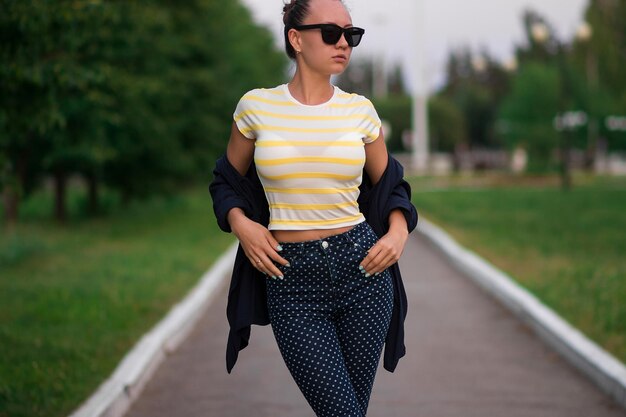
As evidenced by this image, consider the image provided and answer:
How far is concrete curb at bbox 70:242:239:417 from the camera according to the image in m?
6.27

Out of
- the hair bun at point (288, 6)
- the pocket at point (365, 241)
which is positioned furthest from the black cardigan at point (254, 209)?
the hair bun at point (288, 6)

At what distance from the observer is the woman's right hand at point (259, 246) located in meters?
3.72

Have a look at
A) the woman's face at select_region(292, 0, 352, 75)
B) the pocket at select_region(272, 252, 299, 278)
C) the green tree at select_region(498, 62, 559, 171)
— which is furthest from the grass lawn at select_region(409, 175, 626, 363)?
the green tree at select_region(498, 62, 559, 171)

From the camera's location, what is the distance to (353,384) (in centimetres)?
393

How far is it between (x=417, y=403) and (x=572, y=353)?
1.80m

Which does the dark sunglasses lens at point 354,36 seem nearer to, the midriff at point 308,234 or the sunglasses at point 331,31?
the sunglasses at point 331,31

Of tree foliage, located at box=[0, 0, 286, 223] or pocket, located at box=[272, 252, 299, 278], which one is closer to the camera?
pocket, located at box=[272, 252, 299, 278]

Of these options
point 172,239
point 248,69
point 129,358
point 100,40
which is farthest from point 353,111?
point 248,69

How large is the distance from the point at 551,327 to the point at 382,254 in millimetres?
5558

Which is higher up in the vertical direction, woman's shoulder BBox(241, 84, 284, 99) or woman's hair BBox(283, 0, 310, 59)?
woman's hair BBox(283, 0, 310, 59)

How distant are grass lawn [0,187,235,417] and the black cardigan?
253 cm

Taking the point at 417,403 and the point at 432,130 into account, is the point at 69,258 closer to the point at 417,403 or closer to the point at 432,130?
the point at 417,403

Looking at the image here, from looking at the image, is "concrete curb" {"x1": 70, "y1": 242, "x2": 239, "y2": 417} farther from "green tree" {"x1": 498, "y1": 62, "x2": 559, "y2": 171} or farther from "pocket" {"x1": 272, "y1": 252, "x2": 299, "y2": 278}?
"green tree" {"x1": 498, "y1": 62, "x2": 559, "y2": 171}

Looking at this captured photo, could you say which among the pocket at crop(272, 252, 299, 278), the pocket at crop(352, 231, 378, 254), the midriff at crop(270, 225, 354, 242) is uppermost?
the midriff at crop(270, 225, 354, 242)
